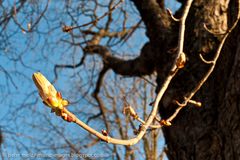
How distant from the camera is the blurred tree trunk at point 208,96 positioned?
1.71m

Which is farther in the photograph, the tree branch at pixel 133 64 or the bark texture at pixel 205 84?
the tree branch at pixel 133 64

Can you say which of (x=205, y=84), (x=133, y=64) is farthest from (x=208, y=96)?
(x=133, y=64)

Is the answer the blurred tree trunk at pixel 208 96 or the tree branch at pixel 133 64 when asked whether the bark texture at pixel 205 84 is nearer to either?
the blurred tree trunk at pixel 208 96

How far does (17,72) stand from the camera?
13.0 feet

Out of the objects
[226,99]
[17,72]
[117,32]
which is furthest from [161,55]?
[117,32]

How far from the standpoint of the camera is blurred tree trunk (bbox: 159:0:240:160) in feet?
5.61

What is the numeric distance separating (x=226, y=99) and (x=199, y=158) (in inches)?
11.5

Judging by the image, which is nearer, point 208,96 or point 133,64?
point 208,96

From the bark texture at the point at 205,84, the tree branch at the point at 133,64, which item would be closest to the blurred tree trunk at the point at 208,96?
the bark texture at the point at 205,84

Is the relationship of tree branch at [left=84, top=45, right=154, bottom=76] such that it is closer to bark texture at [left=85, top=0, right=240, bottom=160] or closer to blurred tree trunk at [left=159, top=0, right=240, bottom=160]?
bark texture at [left=85, top=0, right=240, bottom=160]

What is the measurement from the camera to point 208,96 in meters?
1.95

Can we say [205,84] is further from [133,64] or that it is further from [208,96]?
[133,64]

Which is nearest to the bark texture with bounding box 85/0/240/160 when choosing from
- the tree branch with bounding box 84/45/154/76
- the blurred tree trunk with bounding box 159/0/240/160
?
the blurred tree trunk with bounding box 159/0/240/160

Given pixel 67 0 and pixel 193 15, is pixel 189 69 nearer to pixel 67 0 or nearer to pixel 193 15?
pixel 193 15
